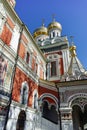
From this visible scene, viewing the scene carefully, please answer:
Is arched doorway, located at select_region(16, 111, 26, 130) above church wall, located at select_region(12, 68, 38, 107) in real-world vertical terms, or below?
below

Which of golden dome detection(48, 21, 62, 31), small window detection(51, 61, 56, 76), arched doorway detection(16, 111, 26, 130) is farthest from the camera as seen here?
golden dome detection(48, 21, 62, 31)

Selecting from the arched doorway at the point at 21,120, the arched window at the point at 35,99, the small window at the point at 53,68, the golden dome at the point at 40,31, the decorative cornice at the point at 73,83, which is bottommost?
the arched doorway at the point at 21,120

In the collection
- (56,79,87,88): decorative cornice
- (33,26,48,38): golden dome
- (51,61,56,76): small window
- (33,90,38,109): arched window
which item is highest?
(33,26,48,38): golden dome

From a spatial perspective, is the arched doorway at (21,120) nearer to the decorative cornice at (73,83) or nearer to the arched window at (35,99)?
the arched window at (35,99)

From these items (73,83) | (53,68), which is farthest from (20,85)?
(53,68)

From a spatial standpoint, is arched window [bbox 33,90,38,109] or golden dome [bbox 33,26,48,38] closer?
arched window [bbox 33,90,38,109]

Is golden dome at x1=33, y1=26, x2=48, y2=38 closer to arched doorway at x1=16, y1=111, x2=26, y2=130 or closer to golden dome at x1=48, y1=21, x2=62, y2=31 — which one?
golden dome at x1=48, y1=21, x2=62, y2=31

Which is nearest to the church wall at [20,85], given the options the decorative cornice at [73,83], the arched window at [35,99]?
the arched window at [35,99]

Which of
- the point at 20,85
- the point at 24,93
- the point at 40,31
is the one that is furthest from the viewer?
the point at 40,31

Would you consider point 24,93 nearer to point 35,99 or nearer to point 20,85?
point 20,85

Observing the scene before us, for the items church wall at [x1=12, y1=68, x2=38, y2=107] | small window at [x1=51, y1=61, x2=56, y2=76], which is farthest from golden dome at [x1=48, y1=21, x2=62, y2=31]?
church wall at [x1=12, y1=68, x2=38, y2=107]

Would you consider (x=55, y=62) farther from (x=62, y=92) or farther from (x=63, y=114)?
(x=63, y=114)

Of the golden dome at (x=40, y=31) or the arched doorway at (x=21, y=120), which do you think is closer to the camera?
the arched doorway at (x=21, y=120)

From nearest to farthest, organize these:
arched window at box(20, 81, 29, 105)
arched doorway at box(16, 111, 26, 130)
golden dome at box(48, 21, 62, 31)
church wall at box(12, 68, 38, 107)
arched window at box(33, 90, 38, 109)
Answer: arched doorway at box(16, 111, 26, 130) < church wall at box(12, 68, 38, 107) < arched window at box(20, 81, 29, 105) < arched window at box(33, 90, 38, 109) < golden dome at box(48, 21, 62, 31)
